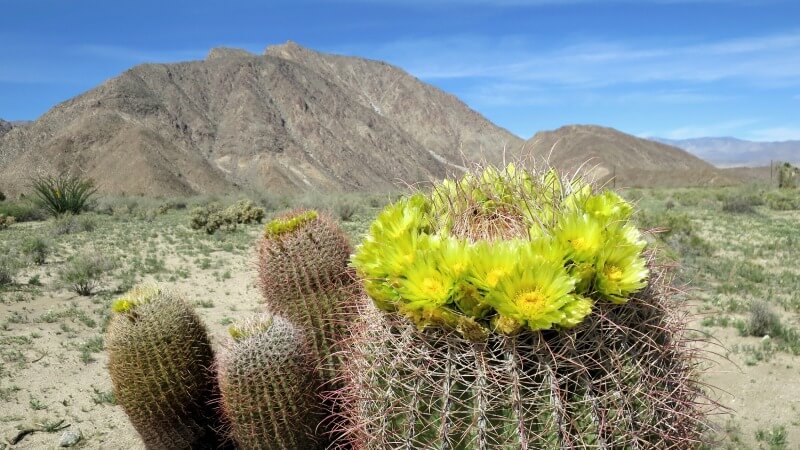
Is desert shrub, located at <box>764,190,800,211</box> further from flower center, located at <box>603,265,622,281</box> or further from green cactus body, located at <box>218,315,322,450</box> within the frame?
flower center, located at <box>603,265,622,281</box>

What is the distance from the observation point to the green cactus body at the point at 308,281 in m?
3.85

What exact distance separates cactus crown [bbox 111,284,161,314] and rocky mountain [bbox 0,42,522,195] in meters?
45.3

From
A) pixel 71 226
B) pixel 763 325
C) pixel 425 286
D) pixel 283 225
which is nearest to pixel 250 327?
pixel 283 225

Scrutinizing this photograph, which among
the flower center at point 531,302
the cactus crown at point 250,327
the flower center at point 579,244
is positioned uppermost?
the flower center at point 579,244

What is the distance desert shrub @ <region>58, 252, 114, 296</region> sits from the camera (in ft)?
29.9

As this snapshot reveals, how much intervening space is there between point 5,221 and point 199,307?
43.8 ft

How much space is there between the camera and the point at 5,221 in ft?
60.0

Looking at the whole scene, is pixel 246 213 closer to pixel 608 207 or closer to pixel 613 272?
pixel 608 207

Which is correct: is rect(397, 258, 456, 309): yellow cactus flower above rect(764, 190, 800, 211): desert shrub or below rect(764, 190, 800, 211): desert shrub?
above

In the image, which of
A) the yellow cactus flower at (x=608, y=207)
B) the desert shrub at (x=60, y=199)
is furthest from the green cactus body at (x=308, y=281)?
the desert shrub at (x=60, y=199)

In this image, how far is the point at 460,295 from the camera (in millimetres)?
2102

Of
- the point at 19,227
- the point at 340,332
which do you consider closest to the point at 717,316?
the point at 340,332

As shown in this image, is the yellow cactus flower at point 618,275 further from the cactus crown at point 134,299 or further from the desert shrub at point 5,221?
the desert shrub at point 5,221

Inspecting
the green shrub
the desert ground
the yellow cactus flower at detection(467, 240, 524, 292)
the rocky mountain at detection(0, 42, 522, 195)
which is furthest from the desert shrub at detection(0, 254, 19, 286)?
the rocky mountain at detection(0, 42, 522, 195)
